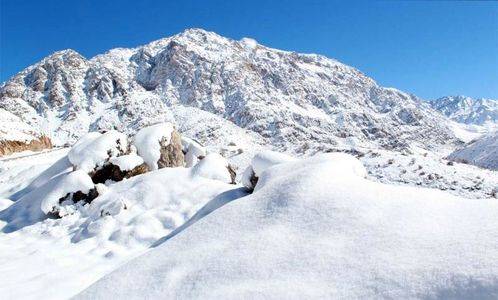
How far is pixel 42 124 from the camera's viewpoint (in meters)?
131

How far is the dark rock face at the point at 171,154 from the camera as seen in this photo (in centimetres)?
1836

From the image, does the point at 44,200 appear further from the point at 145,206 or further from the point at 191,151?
the point at 191,151

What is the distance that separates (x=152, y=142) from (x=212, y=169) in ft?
13.4

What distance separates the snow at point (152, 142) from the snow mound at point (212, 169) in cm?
304

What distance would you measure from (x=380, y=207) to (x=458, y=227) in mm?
1307

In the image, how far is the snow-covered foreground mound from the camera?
194 inches

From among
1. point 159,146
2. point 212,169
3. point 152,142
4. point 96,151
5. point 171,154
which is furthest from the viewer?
point 171,154

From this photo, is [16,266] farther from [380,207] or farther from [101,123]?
[101,123]

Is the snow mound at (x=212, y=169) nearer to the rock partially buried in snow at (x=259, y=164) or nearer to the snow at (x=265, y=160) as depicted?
the rock partially buried in snow at (x=259, y=164)

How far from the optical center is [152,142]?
59.7 ft

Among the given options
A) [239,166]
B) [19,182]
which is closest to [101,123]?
[239,166]

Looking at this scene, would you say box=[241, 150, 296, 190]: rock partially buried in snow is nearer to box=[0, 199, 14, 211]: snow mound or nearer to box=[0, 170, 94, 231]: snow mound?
box=[0, 170, 94, 231]: snow mound

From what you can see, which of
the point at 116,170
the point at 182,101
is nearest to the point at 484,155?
the point at 116,170

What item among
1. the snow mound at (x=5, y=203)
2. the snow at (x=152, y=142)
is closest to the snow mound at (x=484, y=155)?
the snow at (x=152, y=142)
